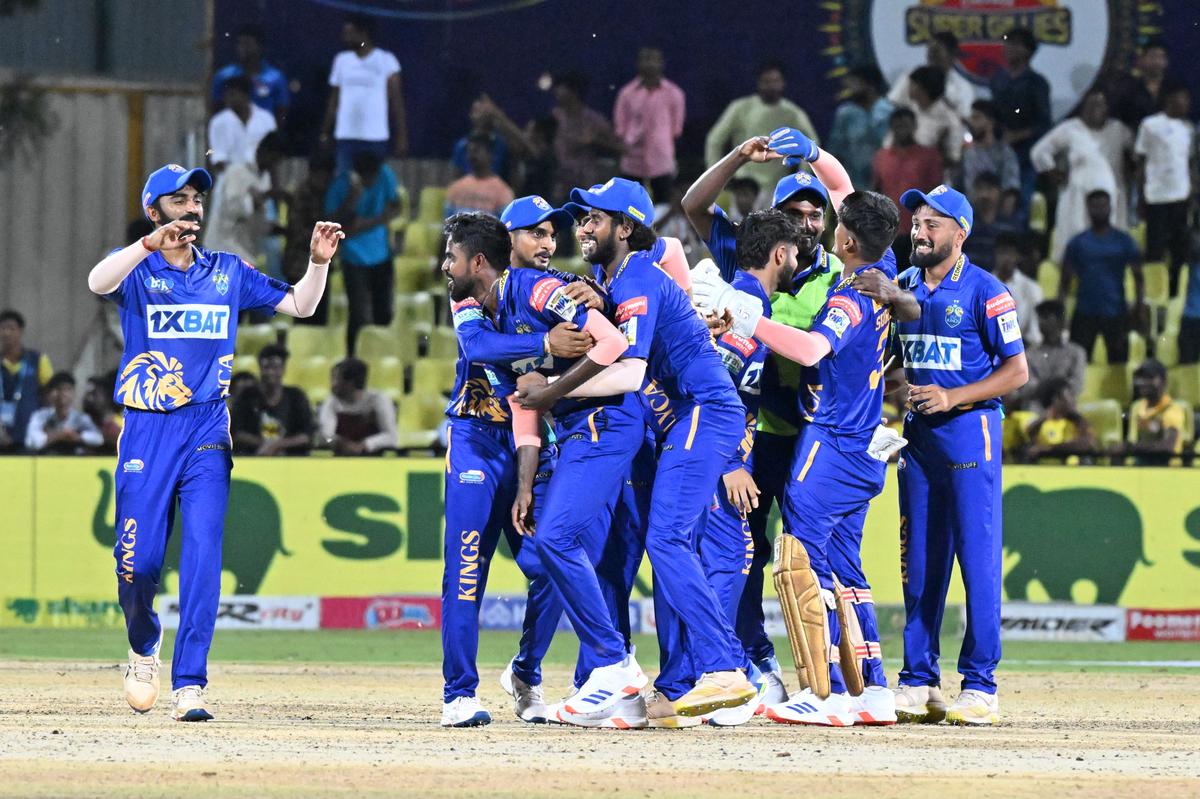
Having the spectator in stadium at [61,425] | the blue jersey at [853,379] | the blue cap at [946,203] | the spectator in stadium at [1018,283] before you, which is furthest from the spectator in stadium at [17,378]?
the blue cap at [946,203]

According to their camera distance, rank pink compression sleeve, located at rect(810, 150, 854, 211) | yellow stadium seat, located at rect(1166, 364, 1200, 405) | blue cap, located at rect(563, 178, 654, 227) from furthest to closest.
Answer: yellow stadium seat, located at rect(1166, 364, 1200, 405), pink compression sleeve, located at rect(810, 150, 854, 211), blue cap, located at rect(563, 178, 654, 227)

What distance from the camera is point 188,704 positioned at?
26.3 ft

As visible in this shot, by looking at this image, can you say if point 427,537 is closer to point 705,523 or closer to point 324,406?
point 324,406

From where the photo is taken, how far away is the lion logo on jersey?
816 centimetres

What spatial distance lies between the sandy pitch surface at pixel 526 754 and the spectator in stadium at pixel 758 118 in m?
8.64

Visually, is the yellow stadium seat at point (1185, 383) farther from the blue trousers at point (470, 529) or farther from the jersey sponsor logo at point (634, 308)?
the blue trousers at point (470, 529)

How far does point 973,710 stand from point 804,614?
1.03 m

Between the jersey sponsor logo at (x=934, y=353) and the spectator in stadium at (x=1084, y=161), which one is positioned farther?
the spectator in stadium at (x=1084, y=161)

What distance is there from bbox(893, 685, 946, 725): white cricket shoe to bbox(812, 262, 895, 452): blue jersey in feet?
3.86

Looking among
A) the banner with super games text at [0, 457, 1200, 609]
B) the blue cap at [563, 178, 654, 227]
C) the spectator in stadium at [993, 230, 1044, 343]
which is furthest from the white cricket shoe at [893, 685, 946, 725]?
the spectator in stadium at [993, 230, 1044, 343]

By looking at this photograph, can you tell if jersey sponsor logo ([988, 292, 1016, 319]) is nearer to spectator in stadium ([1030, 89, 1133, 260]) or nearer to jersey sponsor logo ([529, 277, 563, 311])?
jersey sponsor logo ([529, 277, 563, 311])

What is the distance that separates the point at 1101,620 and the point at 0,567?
8.63 meters

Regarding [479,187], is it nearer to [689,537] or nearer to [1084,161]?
[1084,161]

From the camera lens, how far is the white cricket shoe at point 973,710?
847 centimetres
